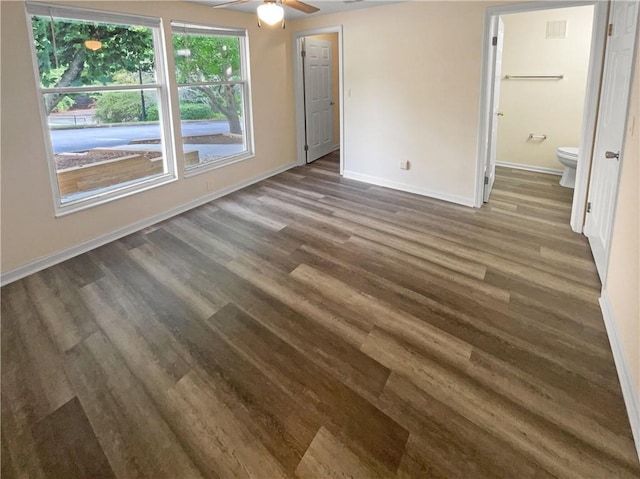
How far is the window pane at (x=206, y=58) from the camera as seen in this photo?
412cm

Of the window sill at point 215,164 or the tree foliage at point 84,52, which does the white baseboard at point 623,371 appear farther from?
the tree foliage at point 84,52

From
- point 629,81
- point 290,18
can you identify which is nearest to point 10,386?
point 629,81

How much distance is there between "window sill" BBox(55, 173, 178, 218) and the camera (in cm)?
336

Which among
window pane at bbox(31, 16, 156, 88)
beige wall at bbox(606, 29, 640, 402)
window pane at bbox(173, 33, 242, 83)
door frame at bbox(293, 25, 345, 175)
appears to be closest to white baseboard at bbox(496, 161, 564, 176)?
door frame at bbox(293, 25, 345, 175)

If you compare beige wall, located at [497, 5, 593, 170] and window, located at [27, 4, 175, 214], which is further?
beige wall, located at [497, 5, 593, 170]

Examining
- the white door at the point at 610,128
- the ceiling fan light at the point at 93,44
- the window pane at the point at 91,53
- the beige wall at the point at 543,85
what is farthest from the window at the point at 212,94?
the white door at the point at 610,128

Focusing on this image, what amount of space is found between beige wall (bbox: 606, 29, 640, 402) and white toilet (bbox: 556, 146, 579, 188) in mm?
2335

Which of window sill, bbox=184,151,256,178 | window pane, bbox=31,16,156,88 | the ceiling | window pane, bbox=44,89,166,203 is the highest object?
the ceiling

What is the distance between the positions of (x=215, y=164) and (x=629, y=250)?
13.8 ft

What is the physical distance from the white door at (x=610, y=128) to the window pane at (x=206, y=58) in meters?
3.91

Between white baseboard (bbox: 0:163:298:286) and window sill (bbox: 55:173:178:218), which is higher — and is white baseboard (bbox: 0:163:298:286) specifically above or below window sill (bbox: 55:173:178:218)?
below

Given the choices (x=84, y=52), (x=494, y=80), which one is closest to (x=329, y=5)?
(x=494, y=80)

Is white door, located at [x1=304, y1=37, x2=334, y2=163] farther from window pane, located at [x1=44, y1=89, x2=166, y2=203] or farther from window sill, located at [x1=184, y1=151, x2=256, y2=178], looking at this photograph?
window pane, located at [x1=44, y1=89, x2=166, y2=203]

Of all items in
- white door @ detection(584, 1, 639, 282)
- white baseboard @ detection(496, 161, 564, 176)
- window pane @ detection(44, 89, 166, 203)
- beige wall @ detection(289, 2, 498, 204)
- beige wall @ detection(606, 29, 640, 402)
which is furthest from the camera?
white baseboard @ detection(496, 161, 564, 176)
